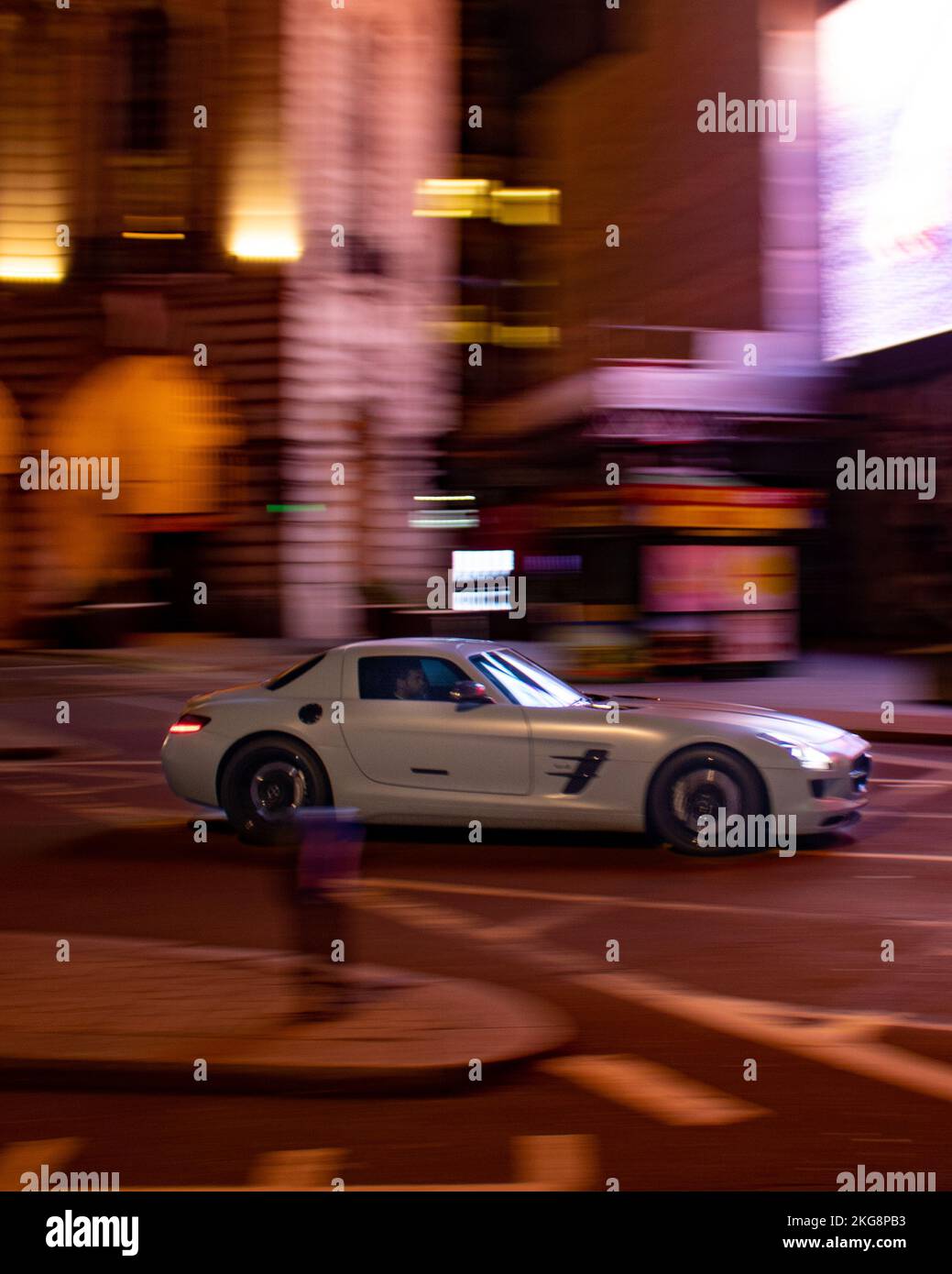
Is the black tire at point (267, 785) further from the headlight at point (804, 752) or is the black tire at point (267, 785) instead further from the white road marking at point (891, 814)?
the white road marking at point (891, 814)

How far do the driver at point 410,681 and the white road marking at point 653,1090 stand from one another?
449 cm

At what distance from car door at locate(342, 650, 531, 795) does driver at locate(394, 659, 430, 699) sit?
0.09ft

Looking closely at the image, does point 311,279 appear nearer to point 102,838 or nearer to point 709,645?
point 709,645

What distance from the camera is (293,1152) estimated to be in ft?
14.7

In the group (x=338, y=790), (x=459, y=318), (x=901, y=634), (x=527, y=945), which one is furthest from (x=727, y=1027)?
(x=459, y=318)

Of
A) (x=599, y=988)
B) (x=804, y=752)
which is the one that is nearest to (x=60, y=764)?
(x=804, y=752)

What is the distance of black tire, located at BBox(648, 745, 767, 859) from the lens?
9109 mm

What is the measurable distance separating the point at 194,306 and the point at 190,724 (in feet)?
62.4

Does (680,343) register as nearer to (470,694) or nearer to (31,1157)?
(470,694)

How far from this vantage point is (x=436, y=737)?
9438mm

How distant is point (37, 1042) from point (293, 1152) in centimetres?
123

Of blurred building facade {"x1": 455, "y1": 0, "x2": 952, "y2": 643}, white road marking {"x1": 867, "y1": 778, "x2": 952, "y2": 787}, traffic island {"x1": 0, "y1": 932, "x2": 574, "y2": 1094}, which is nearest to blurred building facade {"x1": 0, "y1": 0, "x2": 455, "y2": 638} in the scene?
blurred building facade {"x1": 455, "y1": 0, "x2": 952, "y2": 643}

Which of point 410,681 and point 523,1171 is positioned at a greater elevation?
point 410,681

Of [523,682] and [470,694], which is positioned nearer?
[470,694]
